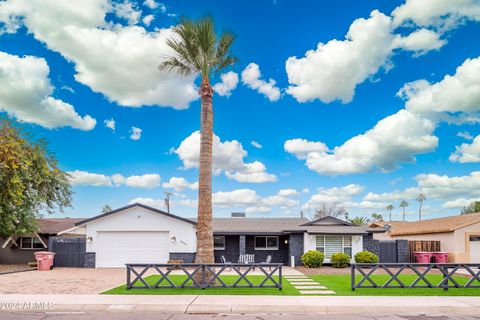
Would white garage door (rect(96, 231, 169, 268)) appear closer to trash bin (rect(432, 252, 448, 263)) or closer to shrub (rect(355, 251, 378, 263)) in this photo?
shrub (rect(355, 251, 378, 263))

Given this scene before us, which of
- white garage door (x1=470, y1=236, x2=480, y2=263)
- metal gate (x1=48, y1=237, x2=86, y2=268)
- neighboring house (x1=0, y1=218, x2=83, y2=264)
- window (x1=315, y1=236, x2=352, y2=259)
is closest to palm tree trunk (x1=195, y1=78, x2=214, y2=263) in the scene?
window (x1=315, y1=236, x2=352, y2=259)

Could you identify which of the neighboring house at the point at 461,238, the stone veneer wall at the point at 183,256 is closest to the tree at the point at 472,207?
the neighboring house at the point at 461,238

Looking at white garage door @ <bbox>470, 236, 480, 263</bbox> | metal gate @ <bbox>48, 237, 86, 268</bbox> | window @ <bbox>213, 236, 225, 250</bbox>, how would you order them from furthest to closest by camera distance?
window @ <bbox>213, 236, 225, 250</bbox> → white garage door @ <bbox>470, 236, 480, 263</bbox> → metal gate @ <bbox>48, 237, 86, 268</bbox>

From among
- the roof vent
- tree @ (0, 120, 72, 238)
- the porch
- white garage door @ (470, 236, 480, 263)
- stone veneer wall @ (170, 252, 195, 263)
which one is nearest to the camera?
tree @ (0, 120, 72, 238)

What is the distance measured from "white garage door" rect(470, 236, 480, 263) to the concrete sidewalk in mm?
16773

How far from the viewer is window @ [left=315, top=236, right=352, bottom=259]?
27188 mm

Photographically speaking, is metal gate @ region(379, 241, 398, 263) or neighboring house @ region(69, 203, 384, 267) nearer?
neighboring house @ region(69, 203, 384, 267)

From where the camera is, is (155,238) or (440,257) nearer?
(155,238)

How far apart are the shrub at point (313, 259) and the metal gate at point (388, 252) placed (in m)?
4.89

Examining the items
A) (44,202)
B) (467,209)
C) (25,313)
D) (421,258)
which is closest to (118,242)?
(44,202)

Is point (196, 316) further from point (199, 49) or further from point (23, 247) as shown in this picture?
point (23, 247)

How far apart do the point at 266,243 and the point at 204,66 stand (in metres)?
15.9

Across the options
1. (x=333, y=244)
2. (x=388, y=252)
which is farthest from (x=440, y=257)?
(x=333, y=244)

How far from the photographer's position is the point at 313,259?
82.7ft
